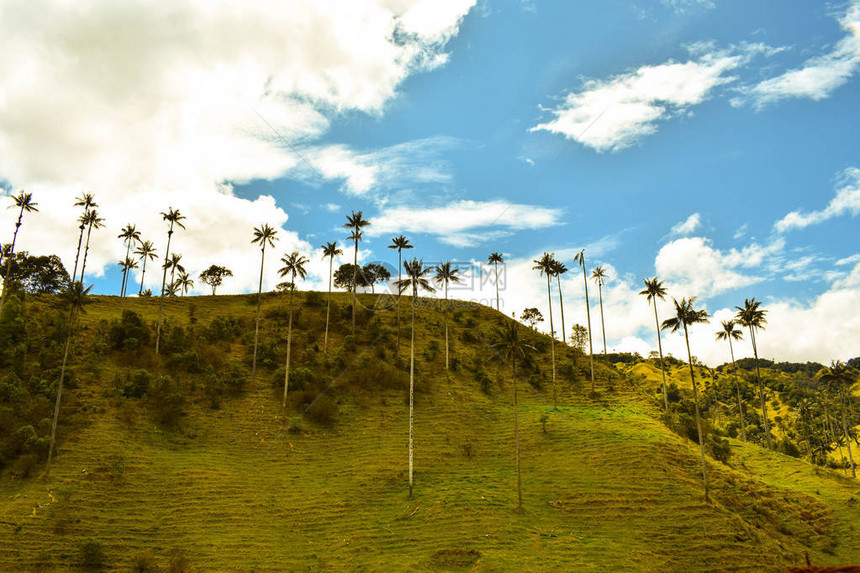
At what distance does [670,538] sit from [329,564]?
2716 centimetres

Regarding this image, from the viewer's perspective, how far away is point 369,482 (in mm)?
49625

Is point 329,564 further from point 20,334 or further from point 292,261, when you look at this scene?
point 20,334

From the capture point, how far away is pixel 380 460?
53.8 metres

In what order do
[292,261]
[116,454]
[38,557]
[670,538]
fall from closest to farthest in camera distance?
1. [38,557]
2. [670,538]
3. [116,454]
4. [292,261]

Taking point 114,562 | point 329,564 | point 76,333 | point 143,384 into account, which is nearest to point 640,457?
point 329,564

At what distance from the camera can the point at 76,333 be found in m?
66.9

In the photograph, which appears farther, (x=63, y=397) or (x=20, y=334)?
(x=20, y=334)

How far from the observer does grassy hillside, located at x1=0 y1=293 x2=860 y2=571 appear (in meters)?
38.2

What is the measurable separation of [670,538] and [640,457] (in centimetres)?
1207

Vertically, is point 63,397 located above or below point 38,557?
above

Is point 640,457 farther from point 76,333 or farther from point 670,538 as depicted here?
point 76,333

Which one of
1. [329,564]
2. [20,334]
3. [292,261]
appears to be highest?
[292,261]

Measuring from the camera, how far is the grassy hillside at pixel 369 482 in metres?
38.2

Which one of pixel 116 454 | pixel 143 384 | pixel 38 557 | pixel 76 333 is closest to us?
pixel 38 557
